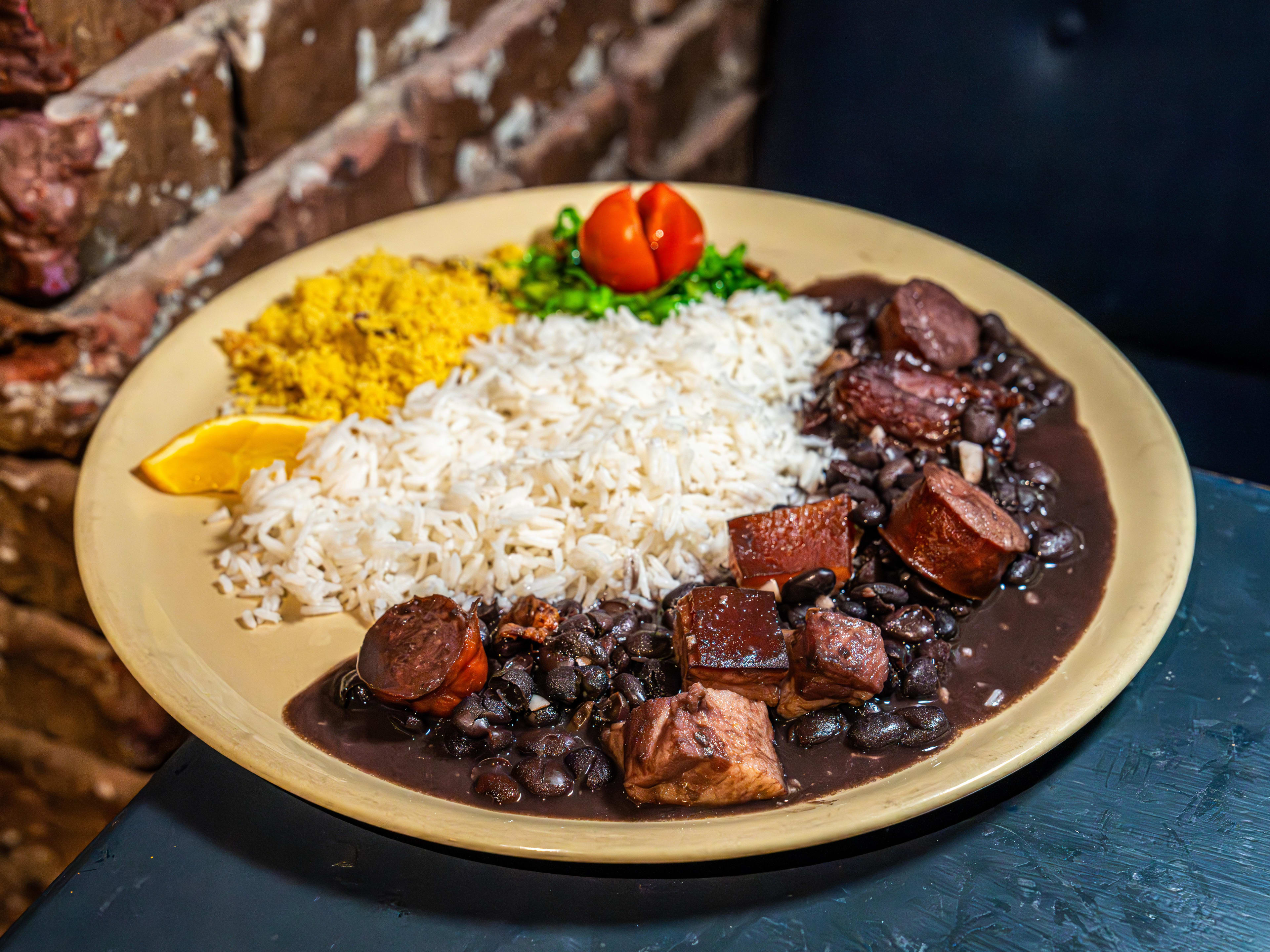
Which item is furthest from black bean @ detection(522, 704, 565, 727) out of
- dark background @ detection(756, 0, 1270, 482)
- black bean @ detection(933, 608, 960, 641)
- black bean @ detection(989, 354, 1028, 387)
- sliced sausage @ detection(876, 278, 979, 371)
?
dark background @ detection(756, 0, 1270, 482)

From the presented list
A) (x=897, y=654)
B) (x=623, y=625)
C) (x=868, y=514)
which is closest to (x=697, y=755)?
(x=623, y=625)

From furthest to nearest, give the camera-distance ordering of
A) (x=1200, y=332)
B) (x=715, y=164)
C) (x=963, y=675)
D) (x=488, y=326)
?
(x=715, y=164) < (x=1200, y=332) < (x=488, y=326) < (x=963, y=675)

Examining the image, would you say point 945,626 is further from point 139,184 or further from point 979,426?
point 139,184

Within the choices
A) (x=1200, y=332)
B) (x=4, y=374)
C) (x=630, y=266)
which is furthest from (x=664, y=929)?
(x=1200, y=332)

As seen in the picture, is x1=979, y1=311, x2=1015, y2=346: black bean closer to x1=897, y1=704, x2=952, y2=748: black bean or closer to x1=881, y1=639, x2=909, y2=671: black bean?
x1=881, y1=639, x2=909, y2=671: black bean

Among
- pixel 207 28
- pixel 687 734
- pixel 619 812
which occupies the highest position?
pixel 207 28

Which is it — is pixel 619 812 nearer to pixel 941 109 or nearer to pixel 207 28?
pixel 207 28

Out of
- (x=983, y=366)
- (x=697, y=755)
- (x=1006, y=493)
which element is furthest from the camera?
(x=983, y=366)
